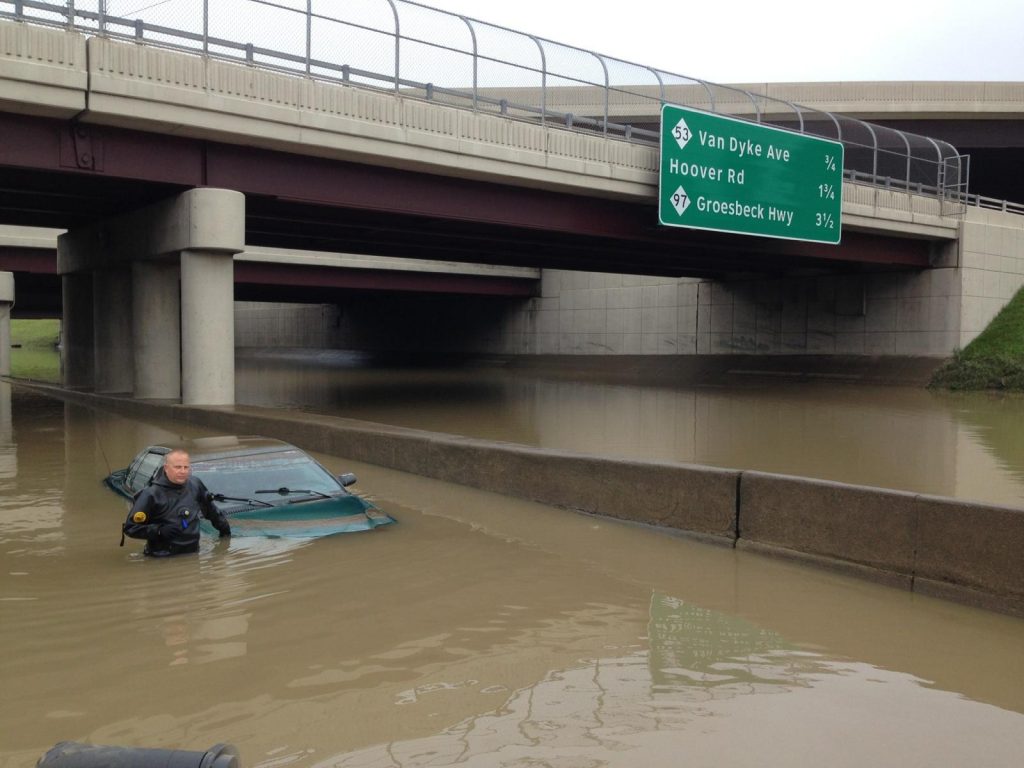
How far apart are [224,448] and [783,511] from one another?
5133 millimetres

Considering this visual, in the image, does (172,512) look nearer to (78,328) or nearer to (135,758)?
(135,758)

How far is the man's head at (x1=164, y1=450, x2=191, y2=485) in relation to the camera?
771 centimetres

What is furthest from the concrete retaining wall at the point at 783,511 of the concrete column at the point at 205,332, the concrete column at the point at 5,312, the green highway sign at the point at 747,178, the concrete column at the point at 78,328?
the concrete column at the point at 5,312

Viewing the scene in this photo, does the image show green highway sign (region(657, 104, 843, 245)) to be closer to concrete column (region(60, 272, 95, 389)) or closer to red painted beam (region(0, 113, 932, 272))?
red painted beam (region(0, 113, 932, 272))

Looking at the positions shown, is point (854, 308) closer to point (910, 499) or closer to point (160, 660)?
point (910, 499)

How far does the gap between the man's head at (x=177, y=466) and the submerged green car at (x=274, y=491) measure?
2.69 ft

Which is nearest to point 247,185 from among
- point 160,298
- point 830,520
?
point 160,298

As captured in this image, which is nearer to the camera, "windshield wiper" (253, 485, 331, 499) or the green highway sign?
"windshield wiper" (253, 485, 331, 499)

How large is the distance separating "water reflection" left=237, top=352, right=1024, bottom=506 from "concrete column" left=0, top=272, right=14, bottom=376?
1076 cm

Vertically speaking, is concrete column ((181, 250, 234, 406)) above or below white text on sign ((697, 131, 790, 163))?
below

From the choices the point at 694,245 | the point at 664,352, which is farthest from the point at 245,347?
the point at 694,245

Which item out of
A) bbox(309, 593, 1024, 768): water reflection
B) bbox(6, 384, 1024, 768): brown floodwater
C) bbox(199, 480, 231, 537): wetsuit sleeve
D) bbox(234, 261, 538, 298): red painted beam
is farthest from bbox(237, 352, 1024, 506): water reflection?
bbox(199, 480, 231, 537): wetsuit sleeve

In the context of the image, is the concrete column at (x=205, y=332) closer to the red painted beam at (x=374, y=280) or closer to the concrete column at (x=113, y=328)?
the concrete column at (x=113, y=328)

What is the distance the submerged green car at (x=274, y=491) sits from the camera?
882cm
